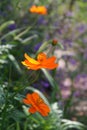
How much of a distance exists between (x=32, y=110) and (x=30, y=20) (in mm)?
2704

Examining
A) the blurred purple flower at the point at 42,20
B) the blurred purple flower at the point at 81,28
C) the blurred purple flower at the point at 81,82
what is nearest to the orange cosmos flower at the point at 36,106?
the blurred purple flower at the point at 81,82

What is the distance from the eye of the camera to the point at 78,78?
4.25 metres

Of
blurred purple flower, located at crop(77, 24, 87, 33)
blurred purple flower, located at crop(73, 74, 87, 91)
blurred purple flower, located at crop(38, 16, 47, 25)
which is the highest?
blurred purple flower, located at crop(77, 24, 87, 33)

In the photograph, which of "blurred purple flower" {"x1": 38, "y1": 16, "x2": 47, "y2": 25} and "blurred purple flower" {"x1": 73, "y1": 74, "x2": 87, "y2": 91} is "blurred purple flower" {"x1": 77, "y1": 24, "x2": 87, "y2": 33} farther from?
"blurred purple flower" {"x1": 73, "y1": 74, "x2": 87, "y2": 91}

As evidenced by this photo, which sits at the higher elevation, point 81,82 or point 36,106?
point 81,82

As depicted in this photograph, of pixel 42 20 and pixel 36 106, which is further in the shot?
pixel 42 20

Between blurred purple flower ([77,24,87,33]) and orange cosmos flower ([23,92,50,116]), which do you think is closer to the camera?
orange cosmos flower ([23,92,50,116])

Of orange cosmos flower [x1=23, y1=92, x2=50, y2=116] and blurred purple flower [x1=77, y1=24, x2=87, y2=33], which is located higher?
blurred purple flower [x1=77, y1=24, x2=87, y2=33]

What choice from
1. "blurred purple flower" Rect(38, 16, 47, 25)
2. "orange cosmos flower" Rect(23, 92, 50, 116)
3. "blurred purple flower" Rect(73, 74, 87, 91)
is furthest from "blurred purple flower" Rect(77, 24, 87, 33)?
"orange cosmos flower" Rect(23, 92, 50, 116)

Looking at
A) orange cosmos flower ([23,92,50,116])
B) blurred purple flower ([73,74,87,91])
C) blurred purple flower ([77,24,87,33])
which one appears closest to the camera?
orange cosmos flower ([23,92,50,116])

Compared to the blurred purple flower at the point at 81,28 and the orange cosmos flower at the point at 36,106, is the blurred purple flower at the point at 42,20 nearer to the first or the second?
the blurred purple flower at the point at 81,28

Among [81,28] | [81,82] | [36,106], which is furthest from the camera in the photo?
[81,28]

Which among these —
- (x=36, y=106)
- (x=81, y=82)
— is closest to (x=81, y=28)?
(x=81, y=82)

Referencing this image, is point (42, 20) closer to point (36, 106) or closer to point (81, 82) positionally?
point (81, 82)
